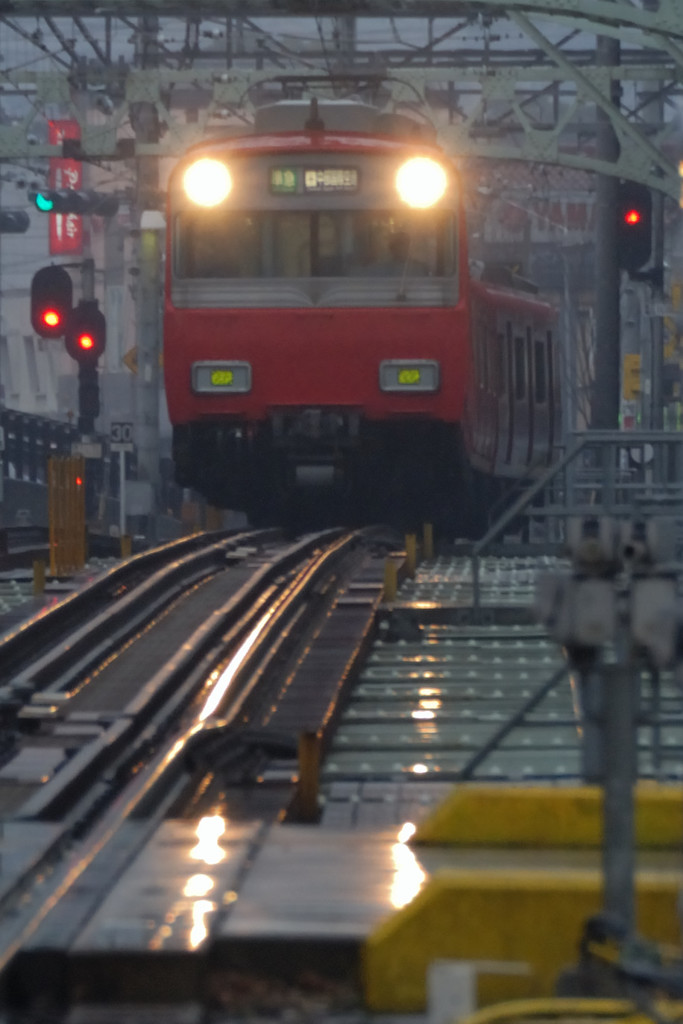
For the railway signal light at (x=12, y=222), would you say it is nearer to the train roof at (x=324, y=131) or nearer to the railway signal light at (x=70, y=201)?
the railway signal light at (x=70, y=201)

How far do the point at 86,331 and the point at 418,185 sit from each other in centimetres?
763

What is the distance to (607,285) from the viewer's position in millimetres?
22359

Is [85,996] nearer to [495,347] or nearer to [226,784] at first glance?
[226,784]

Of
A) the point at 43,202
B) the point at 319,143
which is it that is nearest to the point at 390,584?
the point at 319,143

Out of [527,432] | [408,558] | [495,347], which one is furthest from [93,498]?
[408,558]

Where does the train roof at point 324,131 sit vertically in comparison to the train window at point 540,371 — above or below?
above

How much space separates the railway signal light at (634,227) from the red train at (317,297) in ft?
18.5

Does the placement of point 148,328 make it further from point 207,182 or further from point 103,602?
point 103,602

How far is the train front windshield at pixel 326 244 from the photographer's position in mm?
15766

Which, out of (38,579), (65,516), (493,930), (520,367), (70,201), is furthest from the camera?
(70,201)

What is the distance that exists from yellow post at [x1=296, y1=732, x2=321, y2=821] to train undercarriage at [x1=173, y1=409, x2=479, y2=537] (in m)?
9.04

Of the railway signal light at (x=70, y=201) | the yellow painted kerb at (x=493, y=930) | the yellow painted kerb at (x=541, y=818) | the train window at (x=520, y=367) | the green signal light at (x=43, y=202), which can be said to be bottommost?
the yellow painted kerb at (x=493, y=930)

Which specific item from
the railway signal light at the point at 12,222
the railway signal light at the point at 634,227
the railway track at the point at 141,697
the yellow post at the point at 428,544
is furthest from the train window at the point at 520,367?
the railway signal light at the point at 12,222

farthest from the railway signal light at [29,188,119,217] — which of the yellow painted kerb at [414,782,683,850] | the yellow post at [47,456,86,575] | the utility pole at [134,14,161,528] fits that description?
the yellow painted kerb at [414,782,683,850]
